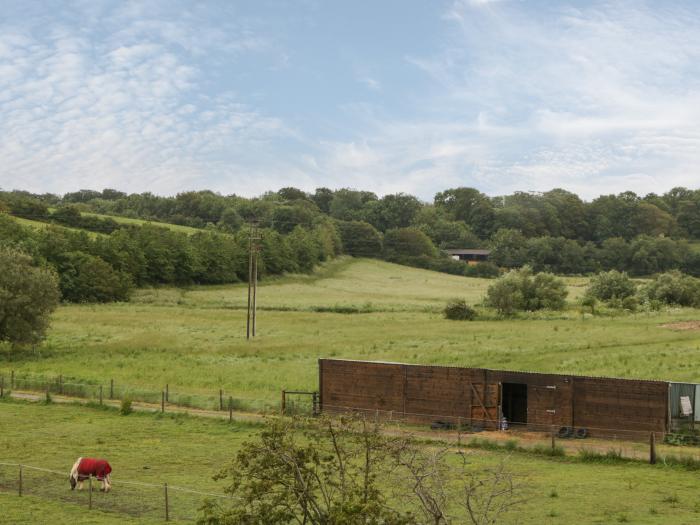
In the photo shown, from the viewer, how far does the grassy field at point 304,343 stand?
4625 centimetres

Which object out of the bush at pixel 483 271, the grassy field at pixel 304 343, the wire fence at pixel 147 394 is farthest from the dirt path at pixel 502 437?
the bush at pixel 483 271

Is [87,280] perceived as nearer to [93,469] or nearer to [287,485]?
[93,469]

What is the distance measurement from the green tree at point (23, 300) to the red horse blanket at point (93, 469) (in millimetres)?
33326

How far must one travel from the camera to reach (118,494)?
24.2 meters

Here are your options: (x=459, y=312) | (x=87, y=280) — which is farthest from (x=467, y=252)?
(x=87, y=280)

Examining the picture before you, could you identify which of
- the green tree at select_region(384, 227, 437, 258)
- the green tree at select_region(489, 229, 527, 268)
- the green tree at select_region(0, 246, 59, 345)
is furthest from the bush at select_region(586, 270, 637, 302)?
the green tree at select_region(384, 227, 437, 258)

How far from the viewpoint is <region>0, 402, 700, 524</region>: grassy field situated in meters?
22.0

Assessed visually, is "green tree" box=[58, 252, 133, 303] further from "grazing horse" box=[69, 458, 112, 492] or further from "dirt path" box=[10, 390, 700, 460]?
"grazing horse" box=[69, 458, 112, 492]

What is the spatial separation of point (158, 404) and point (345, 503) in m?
28.3

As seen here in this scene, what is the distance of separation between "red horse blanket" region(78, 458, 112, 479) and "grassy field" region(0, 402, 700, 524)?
64 cm

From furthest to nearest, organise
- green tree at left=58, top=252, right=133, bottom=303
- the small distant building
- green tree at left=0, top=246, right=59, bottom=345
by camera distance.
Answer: the small distant building < green tree at left=58, top=252, right=133, bottom=303 < green tree at left=0, top=246, right=59, bottom=345

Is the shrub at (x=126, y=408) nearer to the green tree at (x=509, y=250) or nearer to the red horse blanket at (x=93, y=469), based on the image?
the red horse blanket at (x=93, y=469)

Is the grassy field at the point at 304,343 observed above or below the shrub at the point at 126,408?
above

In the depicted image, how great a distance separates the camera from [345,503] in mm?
13016
